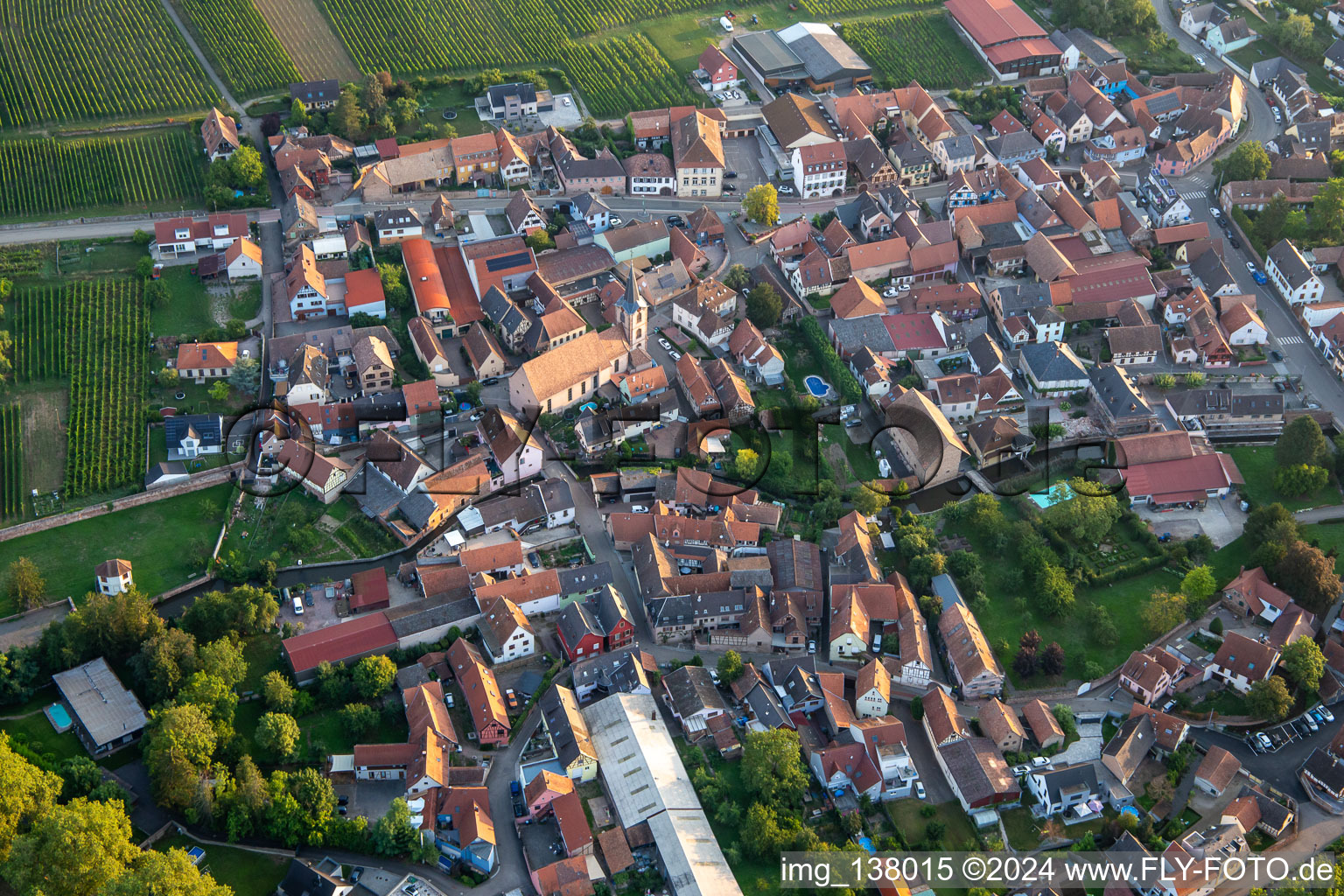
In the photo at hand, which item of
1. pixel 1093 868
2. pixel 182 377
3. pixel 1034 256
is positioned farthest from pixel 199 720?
pixel 1034 256

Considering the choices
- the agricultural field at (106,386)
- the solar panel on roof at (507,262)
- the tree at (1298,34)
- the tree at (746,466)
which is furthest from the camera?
the tree at (1298,34)

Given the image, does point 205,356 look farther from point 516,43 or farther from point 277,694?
point 516,43

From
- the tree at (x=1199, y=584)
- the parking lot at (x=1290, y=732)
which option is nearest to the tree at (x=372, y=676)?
the tree at (x=1199, y=584)

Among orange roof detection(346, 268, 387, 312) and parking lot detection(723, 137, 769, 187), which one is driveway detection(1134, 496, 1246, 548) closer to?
parking lot detection(723, 137, 769, 187)

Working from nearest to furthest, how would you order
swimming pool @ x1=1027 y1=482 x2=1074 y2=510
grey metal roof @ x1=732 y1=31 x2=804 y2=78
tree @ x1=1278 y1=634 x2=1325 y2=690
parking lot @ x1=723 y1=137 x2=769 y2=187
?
tree @ x1=1278 y1=634 x2=1325 y2=690 → swimming pool @ x1=1027 y1=482 x2=1074 y2=510 → parking lot @ x1=723 y1=137 x2=769 y2=187 → grey metal roof @ x1=732 y1=31 x2=804 y2=78

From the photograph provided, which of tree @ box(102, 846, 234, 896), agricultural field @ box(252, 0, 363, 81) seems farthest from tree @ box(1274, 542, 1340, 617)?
agricultural field @ box(252, 0, 363, 81)

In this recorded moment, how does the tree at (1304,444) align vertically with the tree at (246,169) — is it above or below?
below

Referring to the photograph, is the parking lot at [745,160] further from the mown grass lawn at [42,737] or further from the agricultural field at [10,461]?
the mown grass lawn at [42,737]
